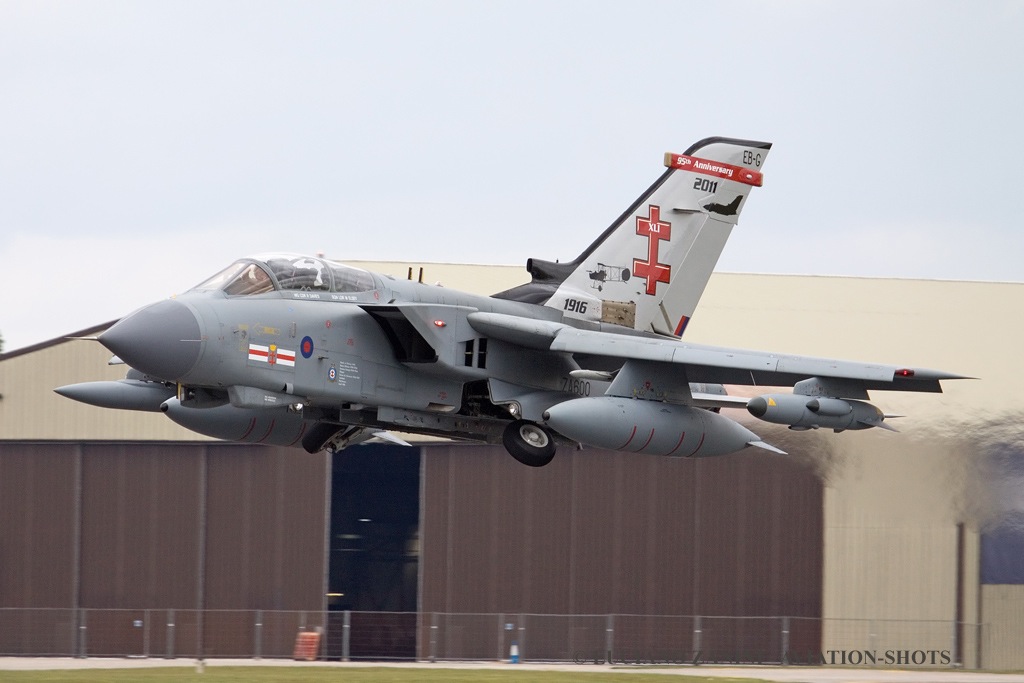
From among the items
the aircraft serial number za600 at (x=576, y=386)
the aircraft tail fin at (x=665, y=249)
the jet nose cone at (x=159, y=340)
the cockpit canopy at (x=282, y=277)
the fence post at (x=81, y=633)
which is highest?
the aircraft tail fin at (x=665, y=249)

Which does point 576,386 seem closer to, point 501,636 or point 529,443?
point 529,443

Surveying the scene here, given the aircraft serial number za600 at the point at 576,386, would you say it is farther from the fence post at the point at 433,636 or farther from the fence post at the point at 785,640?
the fence post at the point at 785,640

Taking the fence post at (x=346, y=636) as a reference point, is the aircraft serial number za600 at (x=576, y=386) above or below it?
above

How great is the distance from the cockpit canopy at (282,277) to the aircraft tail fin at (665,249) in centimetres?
341

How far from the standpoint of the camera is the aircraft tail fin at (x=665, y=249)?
2139cm

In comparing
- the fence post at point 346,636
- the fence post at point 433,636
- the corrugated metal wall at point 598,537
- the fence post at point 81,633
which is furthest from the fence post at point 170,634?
the corrugated metal wall at point 598,537

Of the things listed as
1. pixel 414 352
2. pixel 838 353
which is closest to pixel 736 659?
pixel 838 353

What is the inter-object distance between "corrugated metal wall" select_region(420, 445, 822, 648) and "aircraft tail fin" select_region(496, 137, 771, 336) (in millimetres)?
10176

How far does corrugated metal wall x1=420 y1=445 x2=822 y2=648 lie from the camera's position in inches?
1248

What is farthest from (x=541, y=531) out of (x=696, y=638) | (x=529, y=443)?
(x=529, y=443)

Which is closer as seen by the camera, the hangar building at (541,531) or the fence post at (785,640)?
the hangar building at (541,531)

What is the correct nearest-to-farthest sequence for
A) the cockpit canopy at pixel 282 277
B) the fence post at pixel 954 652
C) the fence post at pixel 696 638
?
the cockpit canopy at pixel 282 277 → the fence post at pixel 954 652 → the fence post at pixel 696 638

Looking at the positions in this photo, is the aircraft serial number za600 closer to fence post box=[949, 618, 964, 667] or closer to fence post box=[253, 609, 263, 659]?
fence post box=[253, 609, 263, 659]

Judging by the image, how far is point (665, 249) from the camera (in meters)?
22.0
